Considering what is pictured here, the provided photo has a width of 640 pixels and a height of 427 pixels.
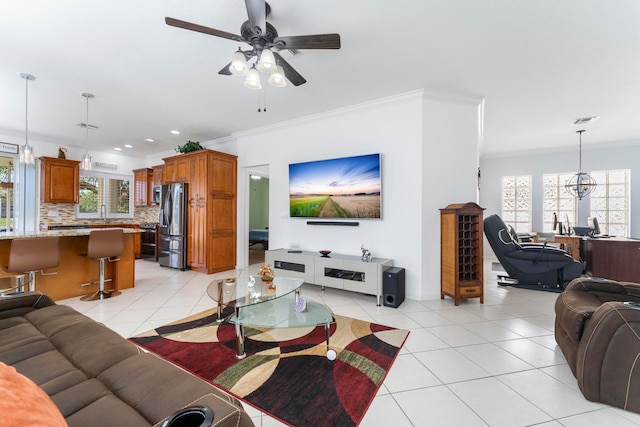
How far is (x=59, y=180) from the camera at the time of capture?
Result: 594cm

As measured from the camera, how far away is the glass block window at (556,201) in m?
6.83

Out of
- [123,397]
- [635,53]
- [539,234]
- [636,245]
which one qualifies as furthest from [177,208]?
[636,245]

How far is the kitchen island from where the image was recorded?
→ 3.48 meters

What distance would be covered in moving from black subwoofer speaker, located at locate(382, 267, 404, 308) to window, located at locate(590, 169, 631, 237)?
21.3 ft

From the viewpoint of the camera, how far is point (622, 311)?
1659mm

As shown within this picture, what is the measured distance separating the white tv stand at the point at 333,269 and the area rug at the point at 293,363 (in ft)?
2.37

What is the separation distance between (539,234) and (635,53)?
4.00m

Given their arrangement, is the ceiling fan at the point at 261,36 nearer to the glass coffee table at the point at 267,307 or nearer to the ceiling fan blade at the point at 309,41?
the ceiling fan blade at the point at 309,41

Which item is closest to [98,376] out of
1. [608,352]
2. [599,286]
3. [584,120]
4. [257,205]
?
[608,352]

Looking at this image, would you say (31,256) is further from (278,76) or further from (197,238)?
(278,76)

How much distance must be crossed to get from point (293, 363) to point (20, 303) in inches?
77.3

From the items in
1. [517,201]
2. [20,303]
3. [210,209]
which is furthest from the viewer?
[517,201]

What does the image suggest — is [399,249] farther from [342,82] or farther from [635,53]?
[635,53]

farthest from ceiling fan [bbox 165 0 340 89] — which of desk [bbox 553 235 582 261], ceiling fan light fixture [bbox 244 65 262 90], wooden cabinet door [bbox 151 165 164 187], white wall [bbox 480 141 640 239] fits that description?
white wall [bbox 480 141 640 239]
